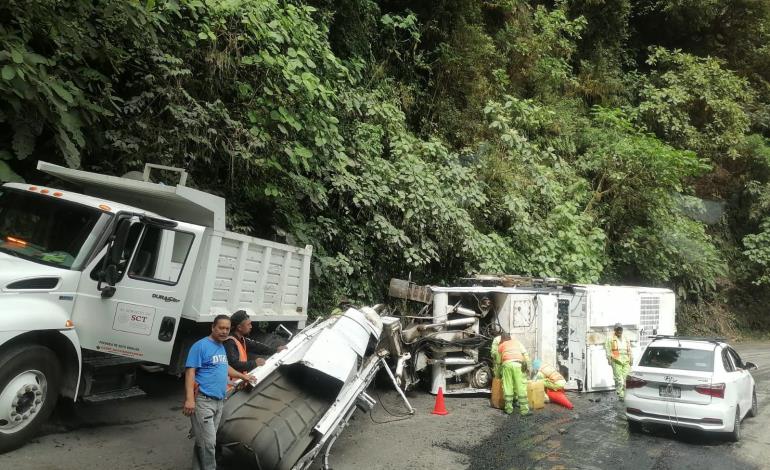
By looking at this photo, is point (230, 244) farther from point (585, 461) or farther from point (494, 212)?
point (494, 212)

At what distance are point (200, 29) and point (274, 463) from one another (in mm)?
6427

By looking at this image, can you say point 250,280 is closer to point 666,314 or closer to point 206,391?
point 206,391

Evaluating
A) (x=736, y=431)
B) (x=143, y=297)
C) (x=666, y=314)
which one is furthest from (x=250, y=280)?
→ (x=666, y=314)

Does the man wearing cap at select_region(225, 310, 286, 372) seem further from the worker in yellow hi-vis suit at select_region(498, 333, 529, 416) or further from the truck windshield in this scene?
the worker in yellow hi-vis suit at select_region(498, 333, 529, 416)

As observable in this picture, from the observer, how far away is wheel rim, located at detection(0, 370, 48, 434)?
495cm

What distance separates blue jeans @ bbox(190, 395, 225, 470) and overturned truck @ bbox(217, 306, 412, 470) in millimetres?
278

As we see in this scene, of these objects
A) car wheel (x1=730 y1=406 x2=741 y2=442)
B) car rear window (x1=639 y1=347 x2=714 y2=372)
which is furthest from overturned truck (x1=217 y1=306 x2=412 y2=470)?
car wheel (x1=730 y1=406 x2=741 y2=442)

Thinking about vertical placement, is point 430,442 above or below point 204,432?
below

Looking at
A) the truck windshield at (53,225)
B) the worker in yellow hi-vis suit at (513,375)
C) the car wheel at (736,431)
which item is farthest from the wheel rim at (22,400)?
the car wheel at (736,431)

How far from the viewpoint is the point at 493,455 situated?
668 centimetres

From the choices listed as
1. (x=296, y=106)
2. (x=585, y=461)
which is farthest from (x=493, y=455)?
(x=296, y=106)

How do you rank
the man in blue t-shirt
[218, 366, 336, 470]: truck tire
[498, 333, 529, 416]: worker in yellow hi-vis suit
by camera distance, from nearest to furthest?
the man in blue t-shirt < [218, 366, 336, 470]: truck tire < [498, 333, 529, 416]: worker in yellow hi-vis suit

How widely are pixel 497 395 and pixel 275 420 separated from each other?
520 cm

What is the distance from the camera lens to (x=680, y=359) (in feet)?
27.1
